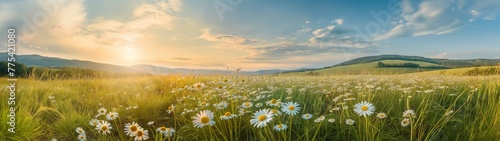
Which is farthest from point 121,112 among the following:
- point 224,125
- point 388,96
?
point 388,96

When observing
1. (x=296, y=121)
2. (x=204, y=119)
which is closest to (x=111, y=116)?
(x=204, y=119)

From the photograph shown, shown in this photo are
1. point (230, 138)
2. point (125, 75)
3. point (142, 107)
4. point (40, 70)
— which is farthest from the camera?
point (125, 75)

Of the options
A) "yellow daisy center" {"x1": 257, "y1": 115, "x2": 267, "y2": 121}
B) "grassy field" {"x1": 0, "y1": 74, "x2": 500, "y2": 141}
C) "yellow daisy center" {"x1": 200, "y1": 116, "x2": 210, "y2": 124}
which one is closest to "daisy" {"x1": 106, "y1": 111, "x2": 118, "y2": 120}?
"grassy field" {"x1": 0, "y1": 74, "x2": 500, "y2": 141}

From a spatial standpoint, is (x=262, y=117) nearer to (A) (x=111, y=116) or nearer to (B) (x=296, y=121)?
(B) (x=296, y=121)

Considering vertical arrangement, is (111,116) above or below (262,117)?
below

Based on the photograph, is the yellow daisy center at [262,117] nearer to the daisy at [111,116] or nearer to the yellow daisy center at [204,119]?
the yellow daisy center at [204,119]

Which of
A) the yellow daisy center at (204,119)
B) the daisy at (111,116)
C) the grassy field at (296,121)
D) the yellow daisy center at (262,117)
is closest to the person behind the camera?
the yellow daisy center at (262,117)

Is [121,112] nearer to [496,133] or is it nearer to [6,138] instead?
[6,138]

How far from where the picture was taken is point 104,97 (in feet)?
22.1

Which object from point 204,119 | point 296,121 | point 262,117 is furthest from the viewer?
point 296,121

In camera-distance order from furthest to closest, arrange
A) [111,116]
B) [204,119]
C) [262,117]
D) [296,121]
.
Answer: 1. [111,116]
2. [296,121]
3. [204,119]
4. [262,117]

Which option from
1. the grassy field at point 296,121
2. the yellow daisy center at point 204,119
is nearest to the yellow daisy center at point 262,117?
the grassy field at point 296,121

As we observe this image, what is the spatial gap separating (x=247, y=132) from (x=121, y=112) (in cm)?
258

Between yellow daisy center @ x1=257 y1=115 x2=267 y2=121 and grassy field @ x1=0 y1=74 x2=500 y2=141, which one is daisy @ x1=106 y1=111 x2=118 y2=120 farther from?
yellow daisy center @ x1=257 y1=115 x2=267 y2=121
